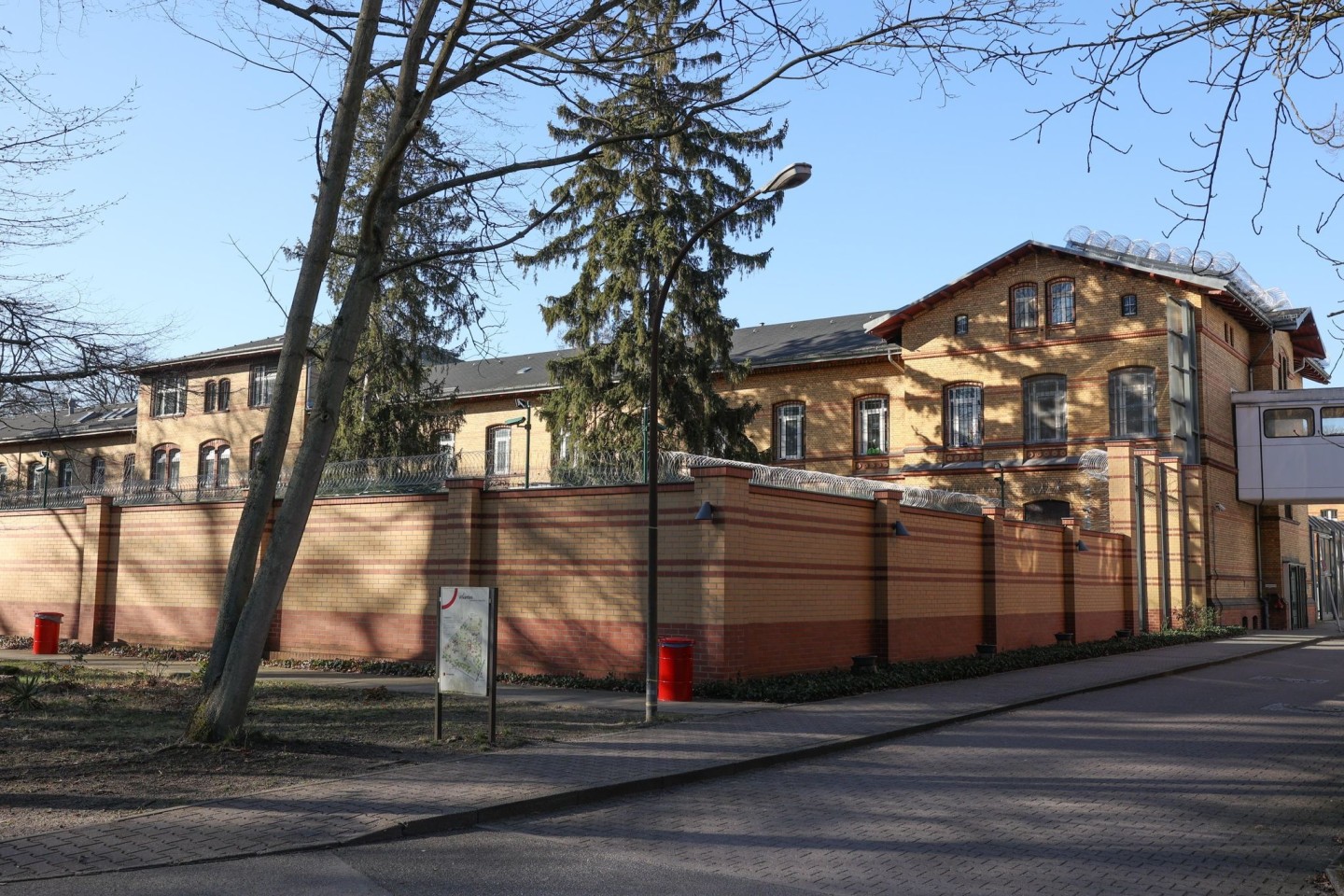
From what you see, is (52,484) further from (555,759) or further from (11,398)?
(555,759)

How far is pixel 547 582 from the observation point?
18.7m

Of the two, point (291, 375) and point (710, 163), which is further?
point (710, 163)

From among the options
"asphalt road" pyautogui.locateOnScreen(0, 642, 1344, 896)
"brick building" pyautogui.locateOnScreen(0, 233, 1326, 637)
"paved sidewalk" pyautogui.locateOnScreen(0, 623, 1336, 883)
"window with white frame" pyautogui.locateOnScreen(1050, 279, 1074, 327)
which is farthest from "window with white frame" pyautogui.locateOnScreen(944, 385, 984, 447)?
"asphalt road" pyautogui.locateOnScreen(0, 642, 1344, 896)

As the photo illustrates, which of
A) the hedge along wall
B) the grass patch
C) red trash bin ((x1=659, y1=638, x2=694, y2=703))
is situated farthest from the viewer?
the hedge along wall

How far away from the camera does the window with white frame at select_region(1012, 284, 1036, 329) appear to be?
119 feet

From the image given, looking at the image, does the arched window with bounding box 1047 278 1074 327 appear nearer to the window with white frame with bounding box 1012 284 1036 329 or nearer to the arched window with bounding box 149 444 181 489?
the window with white frame with bounding box 1012 284 1036 329

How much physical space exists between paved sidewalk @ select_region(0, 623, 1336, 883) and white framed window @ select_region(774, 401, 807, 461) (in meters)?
23.8

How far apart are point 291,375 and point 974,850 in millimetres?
7733

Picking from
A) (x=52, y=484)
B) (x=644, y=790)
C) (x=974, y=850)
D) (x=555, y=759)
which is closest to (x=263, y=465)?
(x=555, y=759)

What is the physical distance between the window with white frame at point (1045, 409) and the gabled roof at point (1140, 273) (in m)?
3.79

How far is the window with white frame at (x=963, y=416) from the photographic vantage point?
36656mm

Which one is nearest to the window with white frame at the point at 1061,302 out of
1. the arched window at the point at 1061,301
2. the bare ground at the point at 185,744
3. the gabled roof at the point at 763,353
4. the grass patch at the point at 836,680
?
the arched window at the point at 1061,301

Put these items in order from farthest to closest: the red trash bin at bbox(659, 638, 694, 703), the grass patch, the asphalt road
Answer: the grass patch
the red trash bin at bbox(659, 638, 694, 703)
the asphalt road

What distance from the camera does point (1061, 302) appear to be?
3575 cm
